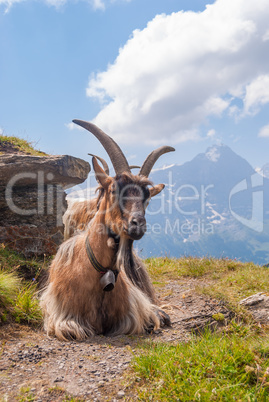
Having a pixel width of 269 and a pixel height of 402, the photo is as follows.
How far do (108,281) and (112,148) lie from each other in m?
1.82

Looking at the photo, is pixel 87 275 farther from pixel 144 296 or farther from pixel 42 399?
pixel 42 399

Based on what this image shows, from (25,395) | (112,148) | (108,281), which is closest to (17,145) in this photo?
(112,148)

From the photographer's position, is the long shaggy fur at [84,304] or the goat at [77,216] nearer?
the long shaggy fur at [84,304]

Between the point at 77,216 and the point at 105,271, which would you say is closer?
the point at 105,271

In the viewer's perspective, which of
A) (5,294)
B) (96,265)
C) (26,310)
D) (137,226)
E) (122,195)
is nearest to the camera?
(137,226)

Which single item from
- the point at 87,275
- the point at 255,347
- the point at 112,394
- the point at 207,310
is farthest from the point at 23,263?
the point at 255,347

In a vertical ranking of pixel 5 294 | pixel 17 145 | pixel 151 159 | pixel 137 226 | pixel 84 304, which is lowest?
pixel 84 304

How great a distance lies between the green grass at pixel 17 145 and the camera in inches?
309

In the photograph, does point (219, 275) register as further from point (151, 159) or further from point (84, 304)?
point (84, 304)

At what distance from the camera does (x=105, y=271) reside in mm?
4188

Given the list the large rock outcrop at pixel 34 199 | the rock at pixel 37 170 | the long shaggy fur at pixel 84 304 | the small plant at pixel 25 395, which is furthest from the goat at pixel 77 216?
the small plant at pixel 25 395

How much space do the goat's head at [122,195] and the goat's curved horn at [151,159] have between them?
7cm

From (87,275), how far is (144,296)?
136cm

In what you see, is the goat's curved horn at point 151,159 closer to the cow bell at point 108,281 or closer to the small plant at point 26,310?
the cow bell at point 108,281
